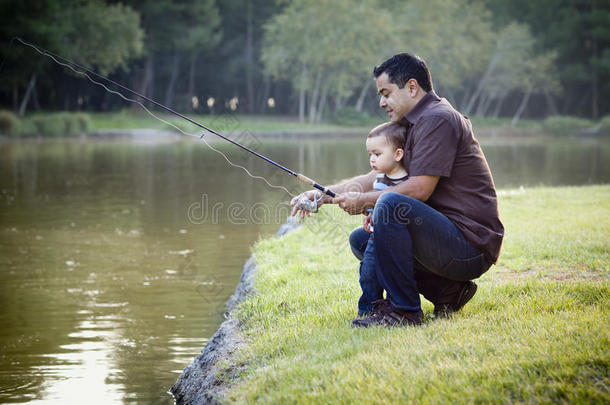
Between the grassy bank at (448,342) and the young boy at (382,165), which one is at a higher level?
the young boy at (382,165)

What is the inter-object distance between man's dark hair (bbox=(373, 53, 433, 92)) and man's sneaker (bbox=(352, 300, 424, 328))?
129 cm

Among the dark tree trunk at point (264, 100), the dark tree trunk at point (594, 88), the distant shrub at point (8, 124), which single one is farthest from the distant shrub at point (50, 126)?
the dark tree trunk at point (594, 88)

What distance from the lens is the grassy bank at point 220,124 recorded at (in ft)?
98.4

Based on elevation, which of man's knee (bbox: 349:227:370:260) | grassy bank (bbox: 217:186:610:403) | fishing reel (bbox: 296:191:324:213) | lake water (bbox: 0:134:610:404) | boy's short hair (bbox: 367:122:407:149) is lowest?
lake water (bbox: 0:134:610:404)

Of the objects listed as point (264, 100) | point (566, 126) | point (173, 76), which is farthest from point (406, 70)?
point (264, 100)

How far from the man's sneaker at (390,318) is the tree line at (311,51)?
35.1 m

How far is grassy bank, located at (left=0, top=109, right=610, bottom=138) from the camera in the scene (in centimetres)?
3000

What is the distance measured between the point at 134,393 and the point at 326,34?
4563 centimetres

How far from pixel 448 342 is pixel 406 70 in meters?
1.53

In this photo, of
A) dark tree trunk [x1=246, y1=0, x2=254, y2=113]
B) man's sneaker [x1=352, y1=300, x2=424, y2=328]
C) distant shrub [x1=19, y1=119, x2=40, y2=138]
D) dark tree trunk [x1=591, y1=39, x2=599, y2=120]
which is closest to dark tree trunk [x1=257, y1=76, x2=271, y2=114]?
dark tree trunk [x1=246, y1=0, x2=254, y2=113]

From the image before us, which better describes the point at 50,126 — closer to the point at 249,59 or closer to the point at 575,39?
the point at 249,59

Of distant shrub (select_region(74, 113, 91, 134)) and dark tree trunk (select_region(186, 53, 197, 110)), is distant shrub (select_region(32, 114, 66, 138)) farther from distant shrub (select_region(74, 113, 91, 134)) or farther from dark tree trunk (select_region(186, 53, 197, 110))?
dark tree trunk (select_region(186, 53, 197, 110))

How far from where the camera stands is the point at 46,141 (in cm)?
2942

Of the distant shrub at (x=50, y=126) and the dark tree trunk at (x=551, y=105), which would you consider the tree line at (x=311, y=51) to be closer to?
the dark tree trunk at (x=551, y=105)
